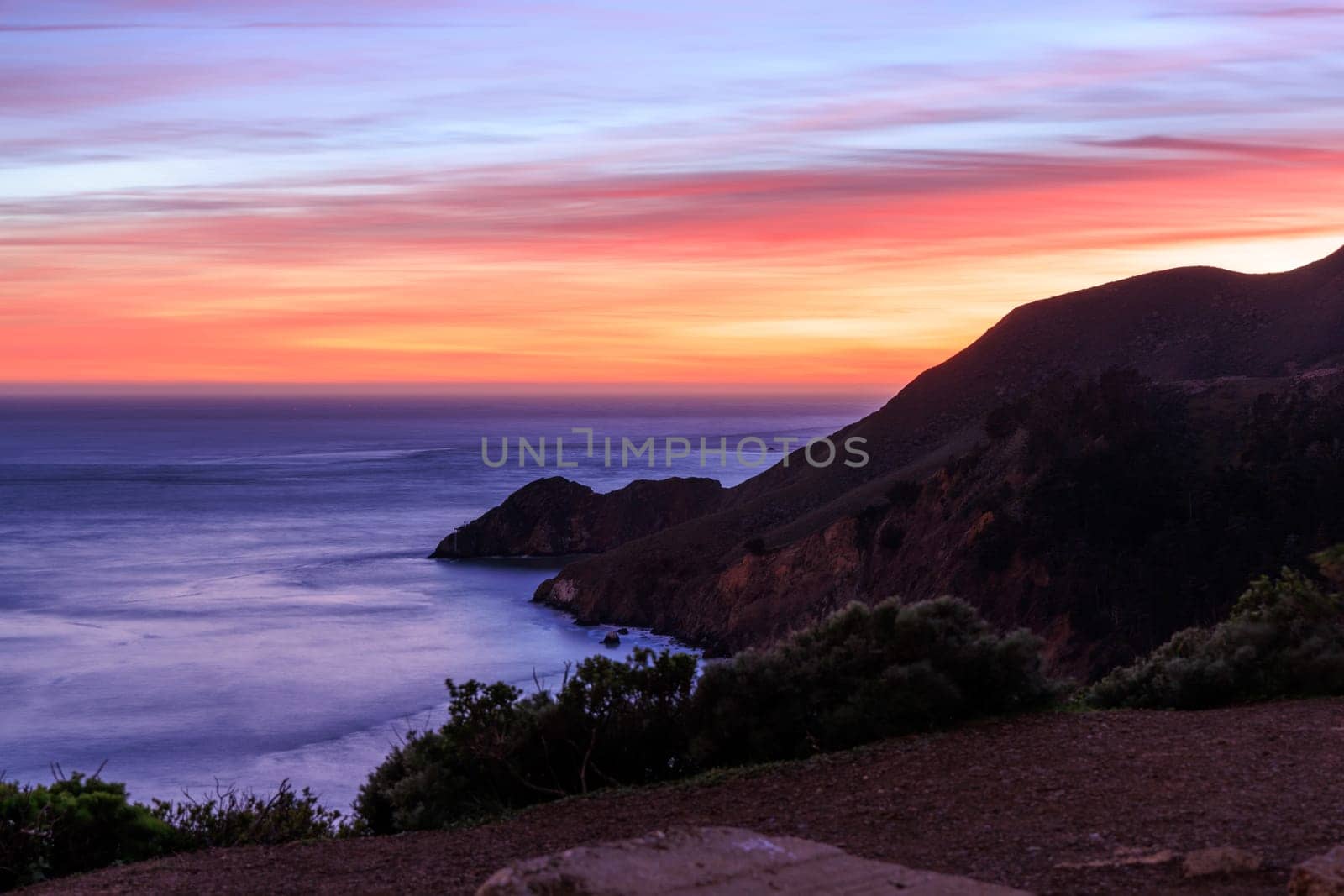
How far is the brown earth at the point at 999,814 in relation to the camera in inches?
299

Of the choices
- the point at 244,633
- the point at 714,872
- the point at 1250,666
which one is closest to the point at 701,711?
the point at 714,872

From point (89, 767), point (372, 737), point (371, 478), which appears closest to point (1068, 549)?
point (372, 737)

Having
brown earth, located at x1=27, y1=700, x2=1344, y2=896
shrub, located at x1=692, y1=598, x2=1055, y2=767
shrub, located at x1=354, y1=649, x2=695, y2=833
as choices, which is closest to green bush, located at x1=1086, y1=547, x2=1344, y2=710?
brown earth, located at x1=27, y1=700, x2=1344, y2=896

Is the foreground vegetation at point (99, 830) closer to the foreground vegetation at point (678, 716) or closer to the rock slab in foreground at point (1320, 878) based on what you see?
the foreground vegetation at point (678, 716)

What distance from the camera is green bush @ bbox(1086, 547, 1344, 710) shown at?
12234mm

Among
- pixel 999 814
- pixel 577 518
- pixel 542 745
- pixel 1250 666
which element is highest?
pixel 1250 666

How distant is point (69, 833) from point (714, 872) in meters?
6.50

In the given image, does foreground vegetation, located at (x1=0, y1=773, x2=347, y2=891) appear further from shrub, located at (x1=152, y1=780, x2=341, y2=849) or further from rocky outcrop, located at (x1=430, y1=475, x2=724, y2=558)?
rocky outcrop, located at (x1=430, y1=475, x2=724, y2=558)

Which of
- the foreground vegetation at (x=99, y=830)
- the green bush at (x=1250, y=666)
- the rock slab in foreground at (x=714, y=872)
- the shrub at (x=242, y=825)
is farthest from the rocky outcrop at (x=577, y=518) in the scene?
the rock slab in foreground at (x=714, y=872)

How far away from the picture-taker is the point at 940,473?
161 ft

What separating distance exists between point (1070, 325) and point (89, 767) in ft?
189

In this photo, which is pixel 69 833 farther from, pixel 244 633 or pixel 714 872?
pixel 244 633

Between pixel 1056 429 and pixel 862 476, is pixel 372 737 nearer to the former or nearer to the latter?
pixel 1056 429

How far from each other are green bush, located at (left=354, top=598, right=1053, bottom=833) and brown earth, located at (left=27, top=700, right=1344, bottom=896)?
1.75 feet
